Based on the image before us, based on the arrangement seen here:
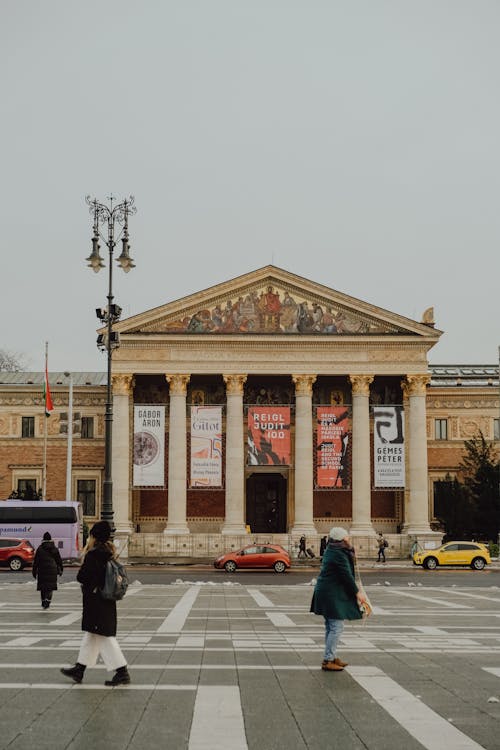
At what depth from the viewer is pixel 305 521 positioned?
2359 inches

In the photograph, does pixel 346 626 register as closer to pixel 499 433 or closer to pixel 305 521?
pixel 305 521

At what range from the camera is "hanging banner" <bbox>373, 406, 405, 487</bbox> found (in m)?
59.0

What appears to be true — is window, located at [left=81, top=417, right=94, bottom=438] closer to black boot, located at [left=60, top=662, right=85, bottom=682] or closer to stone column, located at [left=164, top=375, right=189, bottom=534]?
stone column, located at [left=164, top=375, right=189, bottom=534]

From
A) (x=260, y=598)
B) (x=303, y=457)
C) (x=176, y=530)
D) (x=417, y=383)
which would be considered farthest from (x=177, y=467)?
(x=260, y=598)

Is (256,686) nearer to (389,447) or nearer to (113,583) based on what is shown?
(113,583)

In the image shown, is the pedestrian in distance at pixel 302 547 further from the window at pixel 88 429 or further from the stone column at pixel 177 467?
the window at pixel 88 429

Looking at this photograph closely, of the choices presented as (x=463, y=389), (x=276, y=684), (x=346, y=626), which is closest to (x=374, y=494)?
(x=463, y=389)

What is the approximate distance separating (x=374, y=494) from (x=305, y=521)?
249 inches

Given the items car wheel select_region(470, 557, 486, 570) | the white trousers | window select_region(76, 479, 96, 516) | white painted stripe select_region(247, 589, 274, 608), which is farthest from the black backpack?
window select_region(76, 479, 96, 516)

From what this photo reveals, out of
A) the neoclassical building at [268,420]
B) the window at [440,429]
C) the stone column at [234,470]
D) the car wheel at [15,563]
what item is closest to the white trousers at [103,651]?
the car wheel at [15,563]

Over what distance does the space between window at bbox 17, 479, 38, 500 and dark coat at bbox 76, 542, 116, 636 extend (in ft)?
165

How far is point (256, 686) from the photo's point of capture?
1123 cm

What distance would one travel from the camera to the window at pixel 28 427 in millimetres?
68312

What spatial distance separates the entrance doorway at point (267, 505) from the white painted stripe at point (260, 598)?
3427 centimetres
